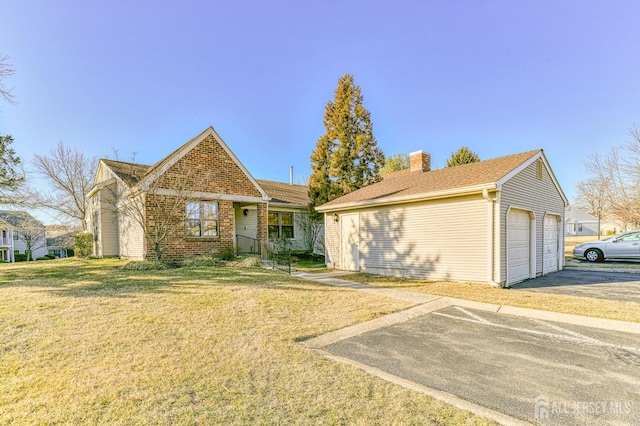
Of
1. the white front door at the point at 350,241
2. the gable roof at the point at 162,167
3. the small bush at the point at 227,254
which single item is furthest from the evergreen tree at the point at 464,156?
the small bush at the point at 227,254

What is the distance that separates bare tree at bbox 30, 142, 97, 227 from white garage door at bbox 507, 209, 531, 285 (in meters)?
32.1

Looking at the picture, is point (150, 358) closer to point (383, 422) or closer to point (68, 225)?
point (383, 422)

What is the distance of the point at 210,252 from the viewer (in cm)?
1269

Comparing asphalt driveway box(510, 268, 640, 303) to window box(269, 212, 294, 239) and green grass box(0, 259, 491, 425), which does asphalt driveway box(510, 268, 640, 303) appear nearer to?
green grass box(0, 259, 491, 425)

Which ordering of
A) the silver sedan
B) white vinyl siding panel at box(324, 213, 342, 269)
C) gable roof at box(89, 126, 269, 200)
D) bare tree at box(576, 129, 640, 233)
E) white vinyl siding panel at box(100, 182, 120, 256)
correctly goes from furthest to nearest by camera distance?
bare tree at box(576, 129, 640, 233) → white vinyl siding panel at box(100, 182, 120, 256) → the silver sedan → white vinyl siding panel at box(324, 213, 342, 269) → gable roof at box(89, 126, 269, 200)

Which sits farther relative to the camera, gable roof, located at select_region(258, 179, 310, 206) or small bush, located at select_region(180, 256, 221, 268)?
gable roof, located at select_region(258, 179, 310, 206)

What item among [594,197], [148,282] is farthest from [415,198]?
[594,197]

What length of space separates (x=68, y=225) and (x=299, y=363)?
34272mm

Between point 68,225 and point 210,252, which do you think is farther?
point 68,225

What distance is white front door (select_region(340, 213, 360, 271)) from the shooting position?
1281 cm

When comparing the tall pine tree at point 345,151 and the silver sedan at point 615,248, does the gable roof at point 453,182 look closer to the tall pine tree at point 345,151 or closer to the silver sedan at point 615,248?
the tall pine tree at point 345,151

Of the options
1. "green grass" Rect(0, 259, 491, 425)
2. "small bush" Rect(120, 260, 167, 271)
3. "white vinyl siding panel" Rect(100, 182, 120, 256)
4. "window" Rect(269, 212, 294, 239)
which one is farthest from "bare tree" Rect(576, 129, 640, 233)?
"white vinyl siding panel" Rect(100, 182, 120, 256)

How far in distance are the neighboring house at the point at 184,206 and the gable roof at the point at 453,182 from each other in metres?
4.62

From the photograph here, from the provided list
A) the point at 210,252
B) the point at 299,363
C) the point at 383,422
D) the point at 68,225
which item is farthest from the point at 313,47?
the point at 68,225
